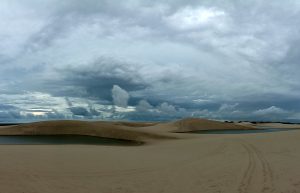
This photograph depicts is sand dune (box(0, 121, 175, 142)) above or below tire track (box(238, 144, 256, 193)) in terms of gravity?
above

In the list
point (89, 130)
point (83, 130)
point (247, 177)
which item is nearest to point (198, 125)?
point (89, 130)

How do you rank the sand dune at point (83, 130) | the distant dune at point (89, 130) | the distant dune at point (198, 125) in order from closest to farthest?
the distant dune at point (89, 130) < the sand dune at point (83, 130) < the distant dune at point (198, 125)

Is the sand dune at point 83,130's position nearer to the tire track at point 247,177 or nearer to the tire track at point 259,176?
the tire track at point 259,176

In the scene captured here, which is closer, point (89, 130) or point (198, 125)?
point (89, 130)

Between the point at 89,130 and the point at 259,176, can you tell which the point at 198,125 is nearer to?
the point at 89,130

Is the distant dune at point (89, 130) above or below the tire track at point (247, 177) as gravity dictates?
above

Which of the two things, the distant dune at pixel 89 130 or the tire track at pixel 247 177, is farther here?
the distant dune at pixel 89 130

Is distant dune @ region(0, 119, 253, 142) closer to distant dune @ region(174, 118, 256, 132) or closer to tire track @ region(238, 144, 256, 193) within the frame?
distant dune @ region(174, 118, 256, 132)

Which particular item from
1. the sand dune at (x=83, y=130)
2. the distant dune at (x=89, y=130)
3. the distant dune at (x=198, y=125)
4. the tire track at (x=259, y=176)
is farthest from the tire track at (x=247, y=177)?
the distant dune at (x=198, y=125)

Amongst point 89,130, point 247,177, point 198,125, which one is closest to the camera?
point 247,177

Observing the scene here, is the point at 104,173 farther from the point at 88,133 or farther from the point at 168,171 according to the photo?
the point at 88,133

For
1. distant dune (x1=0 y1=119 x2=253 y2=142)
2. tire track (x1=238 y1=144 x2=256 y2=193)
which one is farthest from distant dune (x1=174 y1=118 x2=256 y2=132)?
tire track (x1=238 y1=144 x2=256 y2=193)

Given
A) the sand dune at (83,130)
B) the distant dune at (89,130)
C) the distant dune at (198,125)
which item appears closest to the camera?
the distant dune at (89,130)

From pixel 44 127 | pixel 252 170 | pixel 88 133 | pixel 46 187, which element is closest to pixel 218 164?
pixel 252 170
